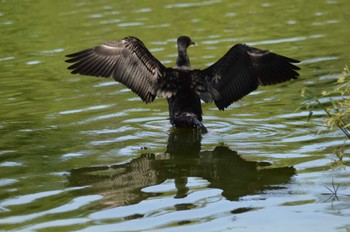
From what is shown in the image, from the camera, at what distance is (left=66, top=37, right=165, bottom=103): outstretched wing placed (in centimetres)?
1073

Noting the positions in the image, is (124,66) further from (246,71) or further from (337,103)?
(337,103)

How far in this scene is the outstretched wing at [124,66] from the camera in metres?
10.7

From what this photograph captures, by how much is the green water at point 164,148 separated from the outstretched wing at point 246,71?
389 millimetres

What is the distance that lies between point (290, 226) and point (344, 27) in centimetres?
1009

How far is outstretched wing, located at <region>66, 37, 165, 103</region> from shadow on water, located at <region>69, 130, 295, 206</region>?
150 centimetres

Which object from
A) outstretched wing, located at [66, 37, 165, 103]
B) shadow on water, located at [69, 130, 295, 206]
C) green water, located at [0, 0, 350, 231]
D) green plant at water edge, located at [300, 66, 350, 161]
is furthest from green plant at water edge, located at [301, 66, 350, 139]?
outstretched wing, located at [66, 37, 165, 103]

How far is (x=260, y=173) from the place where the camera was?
824 cm

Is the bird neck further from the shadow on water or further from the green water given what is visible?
the shadow on water

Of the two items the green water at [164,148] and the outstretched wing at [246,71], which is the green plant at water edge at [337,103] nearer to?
the green water at [164,148]

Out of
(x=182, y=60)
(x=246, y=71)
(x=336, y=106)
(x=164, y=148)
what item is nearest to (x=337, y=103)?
(x=336, y=106)

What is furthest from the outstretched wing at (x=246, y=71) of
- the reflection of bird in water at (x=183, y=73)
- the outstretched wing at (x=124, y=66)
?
the outstretched wing at (x=124, y=66)

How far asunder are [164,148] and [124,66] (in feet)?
5.32

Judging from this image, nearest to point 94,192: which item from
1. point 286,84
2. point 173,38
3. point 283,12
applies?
point 286,84

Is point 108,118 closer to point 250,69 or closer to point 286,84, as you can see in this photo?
point 250,69
